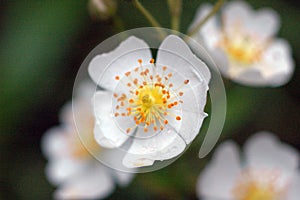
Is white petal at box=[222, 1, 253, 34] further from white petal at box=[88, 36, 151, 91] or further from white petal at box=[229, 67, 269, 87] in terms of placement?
white petal at box=[88, 36, 151, 91]

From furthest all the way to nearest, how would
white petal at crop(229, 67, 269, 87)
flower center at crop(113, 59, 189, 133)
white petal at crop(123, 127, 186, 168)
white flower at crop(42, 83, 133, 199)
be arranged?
1. white flower at crop(42, 83, 133, 199)
2. white petal at crop(229, 67, 269, 87)
3. flower center at crop(113, 59, 189, 133)
4. white petal at crop(123, 127, 186, 168)

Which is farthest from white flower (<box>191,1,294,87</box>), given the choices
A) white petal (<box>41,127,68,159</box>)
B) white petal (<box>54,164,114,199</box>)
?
white petal (<box>41,127,68,159</box>)

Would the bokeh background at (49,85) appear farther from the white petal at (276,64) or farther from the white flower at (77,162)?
the white petal at (276,64)

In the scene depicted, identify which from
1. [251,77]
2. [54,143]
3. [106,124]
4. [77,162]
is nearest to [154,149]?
[106,124]

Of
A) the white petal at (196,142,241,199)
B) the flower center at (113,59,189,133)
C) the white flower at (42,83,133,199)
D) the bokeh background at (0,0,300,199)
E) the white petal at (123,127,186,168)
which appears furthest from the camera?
the bokeh background at (0,0,300,199)

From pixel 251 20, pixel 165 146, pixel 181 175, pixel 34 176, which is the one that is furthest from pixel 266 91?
pixel 165 146

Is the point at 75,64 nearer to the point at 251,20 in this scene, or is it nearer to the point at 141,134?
the point at 251,20
